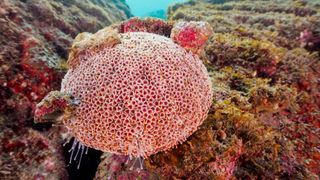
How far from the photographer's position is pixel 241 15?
304 inches

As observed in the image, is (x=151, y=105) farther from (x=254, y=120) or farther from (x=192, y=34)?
(x=254, y=120)

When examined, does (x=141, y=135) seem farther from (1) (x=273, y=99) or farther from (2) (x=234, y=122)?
(1) (x=273, y=99)

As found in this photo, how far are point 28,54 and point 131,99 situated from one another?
2.74m

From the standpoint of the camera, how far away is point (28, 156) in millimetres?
3217

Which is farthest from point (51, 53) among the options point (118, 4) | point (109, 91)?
point (118, 4)

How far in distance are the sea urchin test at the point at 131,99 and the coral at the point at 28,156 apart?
1137 millimetres

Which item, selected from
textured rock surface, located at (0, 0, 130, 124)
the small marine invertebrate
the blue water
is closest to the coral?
textured rock surface, located at (0, 0, 130, 124)

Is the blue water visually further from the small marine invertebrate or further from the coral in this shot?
the coral

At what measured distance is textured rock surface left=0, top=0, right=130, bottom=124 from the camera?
3.58 meters

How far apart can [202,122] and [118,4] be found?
13.5 metres

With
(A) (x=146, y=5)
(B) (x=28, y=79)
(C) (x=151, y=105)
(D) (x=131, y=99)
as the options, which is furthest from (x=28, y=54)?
(A) (x=146, y=5)

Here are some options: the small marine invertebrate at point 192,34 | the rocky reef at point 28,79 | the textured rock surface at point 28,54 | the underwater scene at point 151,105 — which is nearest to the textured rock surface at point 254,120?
the underwater scene at point 151,105

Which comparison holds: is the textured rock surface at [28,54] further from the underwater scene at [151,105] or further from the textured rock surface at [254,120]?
the textured rock surface at [254,120]

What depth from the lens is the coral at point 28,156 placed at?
119 inches
